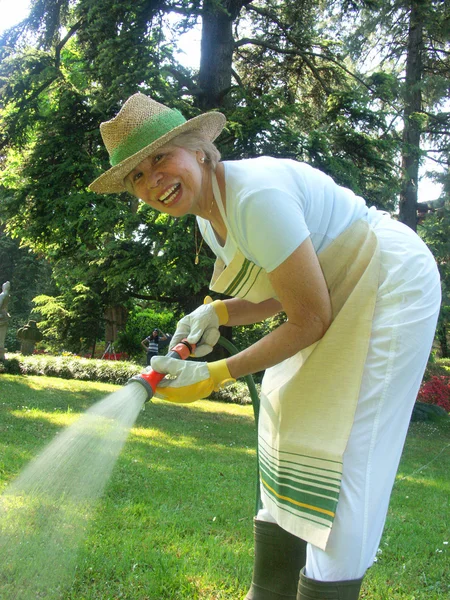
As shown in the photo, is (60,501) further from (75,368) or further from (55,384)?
(75,368)

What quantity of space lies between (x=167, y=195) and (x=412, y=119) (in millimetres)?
10812

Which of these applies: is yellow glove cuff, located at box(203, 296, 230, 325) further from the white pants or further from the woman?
the white pants

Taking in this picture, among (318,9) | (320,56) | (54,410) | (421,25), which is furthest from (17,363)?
(421,25)

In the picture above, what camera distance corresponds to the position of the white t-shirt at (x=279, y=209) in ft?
4.82

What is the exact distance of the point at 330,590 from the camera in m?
1.44

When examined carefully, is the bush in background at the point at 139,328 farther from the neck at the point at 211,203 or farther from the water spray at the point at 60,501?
the neck at the point at 211,203

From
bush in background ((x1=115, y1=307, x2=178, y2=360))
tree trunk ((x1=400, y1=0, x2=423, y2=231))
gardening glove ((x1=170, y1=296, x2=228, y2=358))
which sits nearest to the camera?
gardening glove ((x1=170, y1=296, x2=228, y2=358))

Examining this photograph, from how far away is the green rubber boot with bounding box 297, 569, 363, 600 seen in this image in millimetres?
1441

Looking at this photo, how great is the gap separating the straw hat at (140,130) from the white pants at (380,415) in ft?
2.14

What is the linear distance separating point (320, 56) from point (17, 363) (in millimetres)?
8809

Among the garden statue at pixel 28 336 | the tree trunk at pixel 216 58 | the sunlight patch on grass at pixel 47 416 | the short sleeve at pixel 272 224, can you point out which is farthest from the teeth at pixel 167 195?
the garden statue at pixel 28 336

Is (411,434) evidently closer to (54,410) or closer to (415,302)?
(54,410)

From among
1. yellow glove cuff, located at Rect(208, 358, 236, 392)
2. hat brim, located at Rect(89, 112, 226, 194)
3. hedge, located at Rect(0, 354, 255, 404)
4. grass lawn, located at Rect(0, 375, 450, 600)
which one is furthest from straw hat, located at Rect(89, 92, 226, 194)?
hedge, located at Rect(0, 354, 255, 404)

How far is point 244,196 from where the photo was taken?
1505 mm
